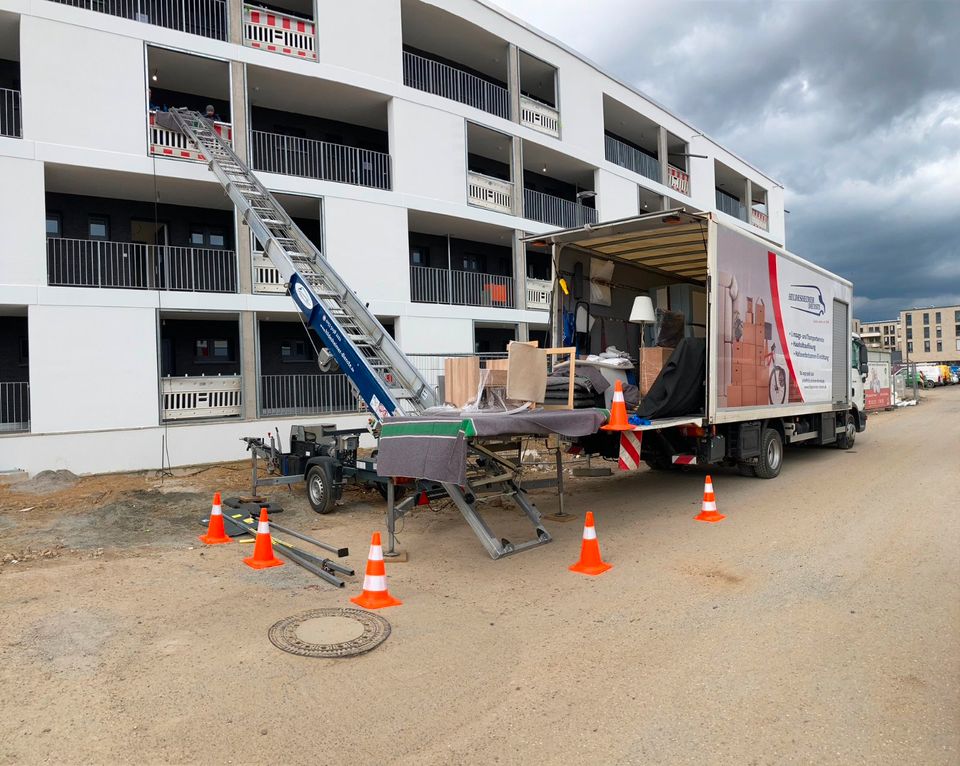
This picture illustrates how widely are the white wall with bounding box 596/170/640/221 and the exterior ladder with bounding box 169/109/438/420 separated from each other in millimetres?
14924

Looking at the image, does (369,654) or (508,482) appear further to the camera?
(508,482)

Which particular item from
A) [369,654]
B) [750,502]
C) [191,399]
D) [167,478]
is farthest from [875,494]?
[191,399]

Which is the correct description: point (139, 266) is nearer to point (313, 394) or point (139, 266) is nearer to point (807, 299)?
point (313, 394)

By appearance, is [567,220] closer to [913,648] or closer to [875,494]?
[875,494]

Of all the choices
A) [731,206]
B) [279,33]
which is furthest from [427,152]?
[731,206]

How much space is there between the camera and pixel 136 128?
13641mm

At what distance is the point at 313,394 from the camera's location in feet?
54.8

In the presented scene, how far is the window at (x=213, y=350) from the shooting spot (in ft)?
54.7

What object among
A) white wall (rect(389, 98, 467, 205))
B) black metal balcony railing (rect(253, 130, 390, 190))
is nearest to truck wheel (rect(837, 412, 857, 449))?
white wall (rect(389, 98, 467, 205))

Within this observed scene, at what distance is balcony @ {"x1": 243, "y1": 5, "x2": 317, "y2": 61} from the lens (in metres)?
15.3

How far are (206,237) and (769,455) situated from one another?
1457cm

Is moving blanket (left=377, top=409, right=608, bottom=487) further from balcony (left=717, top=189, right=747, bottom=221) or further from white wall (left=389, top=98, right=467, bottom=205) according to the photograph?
balcony (left=717, top=189, right=747, bottom=221)

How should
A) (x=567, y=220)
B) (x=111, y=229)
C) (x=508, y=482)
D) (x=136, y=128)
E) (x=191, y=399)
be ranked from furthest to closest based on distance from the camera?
(x=567, y=220), (x=111, y=229), (x=191, y=399), (x=136, y=128), (x=508, y=482)

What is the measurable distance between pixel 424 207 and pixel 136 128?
23.3 ft
